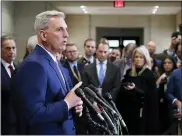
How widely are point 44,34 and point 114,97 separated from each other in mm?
1838

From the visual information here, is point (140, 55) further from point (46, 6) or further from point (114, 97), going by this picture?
point (46, 6)

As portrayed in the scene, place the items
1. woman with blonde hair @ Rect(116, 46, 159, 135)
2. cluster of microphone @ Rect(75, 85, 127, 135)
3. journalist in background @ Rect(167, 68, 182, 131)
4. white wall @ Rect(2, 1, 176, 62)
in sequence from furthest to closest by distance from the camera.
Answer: white wall @ Rect(2, 1, 176, 62) → woman with blonde hair @ Rect(116, 46, 159, 135) → journalist in background @ Rect(167, 68, 182, 131) → cluster of microphone @ Rect(75, 85, 127, 135)

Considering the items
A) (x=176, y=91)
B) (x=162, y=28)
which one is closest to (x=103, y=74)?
(x=176, y=91)

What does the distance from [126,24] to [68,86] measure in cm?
814

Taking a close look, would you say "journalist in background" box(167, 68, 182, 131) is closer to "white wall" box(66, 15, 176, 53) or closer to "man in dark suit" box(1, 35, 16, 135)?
"man in dark suit" box(1, 35, 16, 135)

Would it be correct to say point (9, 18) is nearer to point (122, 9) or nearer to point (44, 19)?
point (122, 9)

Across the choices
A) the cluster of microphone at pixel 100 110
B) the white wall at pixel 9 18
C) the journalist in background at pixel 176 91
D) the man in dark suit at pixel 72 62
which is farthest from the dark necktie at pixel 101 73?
the white wall at pixel 9 18

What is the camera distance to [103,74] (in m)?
3.36

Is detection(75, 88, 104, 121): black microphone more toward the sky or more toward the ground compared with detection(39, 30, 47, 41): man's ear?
more toward the ground

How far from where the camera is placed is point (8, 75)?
223 cm

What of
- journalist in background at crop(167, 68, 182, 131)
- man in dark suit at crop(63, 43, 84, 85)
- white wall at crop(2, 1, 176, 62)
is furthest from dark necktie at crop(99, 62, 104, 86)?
white wall at crop(2, 1, 176, 62)

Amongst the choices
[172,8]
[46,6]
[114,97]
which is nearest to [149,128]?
[114,97]

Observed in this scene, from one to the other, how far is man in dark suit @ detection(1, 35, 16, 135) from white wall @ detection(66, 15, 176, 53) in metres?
6.69

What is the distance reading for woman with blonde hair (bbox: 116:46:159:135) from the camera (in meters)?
3.18
